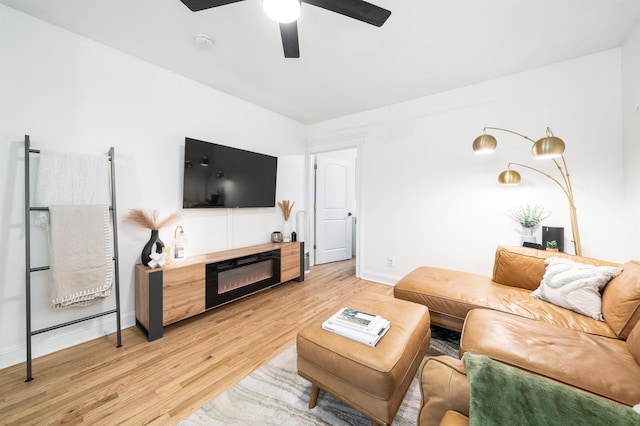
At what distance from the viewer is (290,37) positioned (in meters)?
1.60

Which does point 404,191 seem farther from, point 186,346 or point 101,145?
point 101,145

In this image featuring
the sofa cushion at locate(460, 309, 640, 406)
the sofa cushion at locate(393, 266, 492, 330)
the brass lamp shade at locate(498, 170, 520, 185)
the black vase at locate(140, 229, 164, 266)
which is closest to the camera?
the sofa cushion at locate(460, 309, 640, 406)

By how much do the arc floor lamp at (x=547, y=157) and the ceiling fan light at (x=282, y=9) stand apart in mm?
1934

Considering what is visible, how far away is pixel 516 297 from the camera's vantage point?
1868 millimetres

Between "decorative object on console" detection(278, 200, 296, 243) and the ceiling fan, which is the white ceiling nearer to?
the ceiling fan

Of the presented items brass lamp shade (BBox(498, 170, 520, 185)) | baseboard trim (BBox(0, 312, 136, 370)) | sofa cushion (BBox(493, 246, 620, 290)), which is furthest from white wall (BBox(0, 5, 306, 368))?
brass lamp shade (BBox(498, 170, 520, 185))

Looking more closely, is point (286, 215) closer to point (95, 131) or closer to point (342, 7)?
point (95, 131)

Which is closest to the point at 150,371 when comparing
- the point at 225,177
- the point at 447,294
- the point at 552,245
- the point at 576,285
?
the point at 225,177

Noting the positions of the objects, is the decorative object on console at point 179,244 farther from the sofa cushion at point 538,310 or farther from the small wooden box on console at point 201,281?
the sofa cushion at point 538,310

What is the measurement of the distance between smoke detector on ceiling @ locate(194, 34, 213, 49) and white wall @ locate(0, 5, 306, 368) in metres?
0.69

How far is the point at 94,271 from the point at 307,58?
104 inches

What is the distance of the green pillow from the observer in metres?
0.53

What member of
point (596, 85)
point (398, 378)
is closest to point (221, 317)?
point (398, 378)

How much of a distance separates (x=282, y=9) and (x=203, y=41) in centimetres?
117
